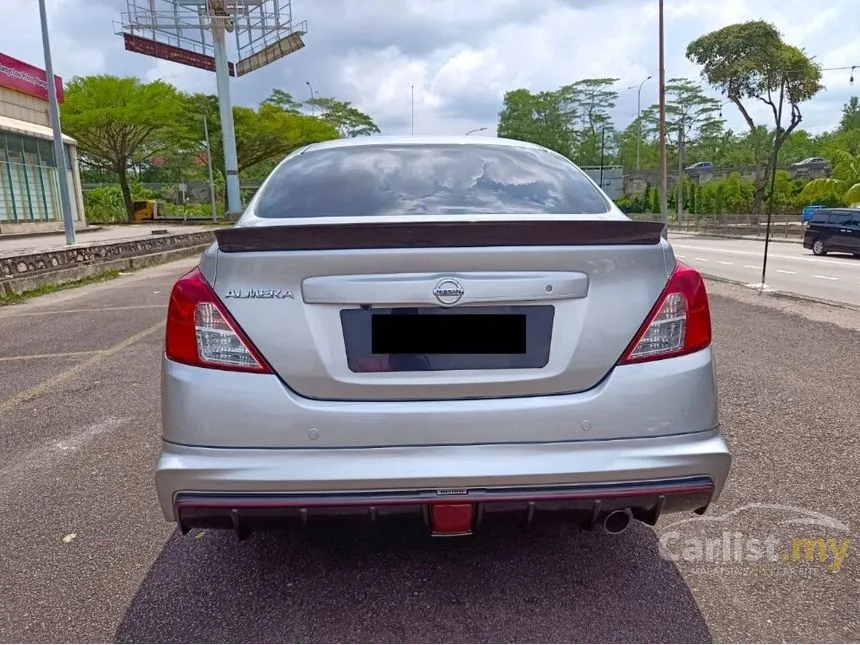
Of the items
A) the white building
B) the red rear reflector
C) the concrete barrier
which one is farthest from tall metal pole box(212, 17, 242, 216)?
the red rear reflector

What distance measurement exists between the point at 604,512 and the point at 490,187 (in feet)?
4.50

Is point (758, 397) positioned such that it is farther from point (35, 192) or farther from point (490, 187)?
point (35, 192)

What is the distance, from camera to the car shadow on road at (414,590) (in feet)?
6.82

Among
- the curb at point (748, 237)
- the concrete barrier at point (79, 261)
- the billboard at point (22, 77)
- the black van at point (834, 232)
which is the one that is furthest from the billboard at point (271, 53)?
the black van at point (834, 232)

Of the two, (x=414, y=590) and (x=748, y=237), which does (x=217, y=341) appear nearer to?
(x=414, y=590)

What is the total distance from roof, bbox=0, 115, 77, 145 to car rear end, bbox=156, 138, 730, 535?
85.4 ft

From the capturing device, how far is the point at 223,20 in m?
27.4

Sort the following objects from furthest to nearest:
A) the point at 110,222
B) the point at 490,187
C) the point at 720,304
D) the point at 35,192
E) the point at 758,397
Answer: the point at 110,222 < the point at 35,192 < the point at 720,304 < the point at 758,397 < the point at 490,187

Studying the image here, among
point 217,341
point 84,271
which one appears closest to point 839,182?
point 84,271

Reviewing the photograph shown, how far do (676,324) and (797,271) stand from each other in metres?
16.0

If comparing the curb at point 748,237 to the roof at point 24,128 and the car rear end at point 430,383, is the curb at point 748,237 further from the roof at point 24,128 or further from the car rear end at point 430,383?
the car rear end at point 430,383

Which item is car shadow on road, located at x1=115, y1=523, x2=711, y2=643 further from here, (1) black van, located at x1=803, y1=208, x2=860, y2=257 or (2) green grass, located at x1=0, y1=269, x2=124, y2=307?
(1) black van, located at x1=803, y1=208, x2=860, y2=257

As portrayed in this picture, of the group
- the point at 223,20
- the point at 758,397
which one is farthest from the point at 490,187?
the point at 223,20

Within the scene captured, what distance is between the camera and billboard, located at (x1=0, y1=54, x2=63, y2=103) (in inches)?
977
